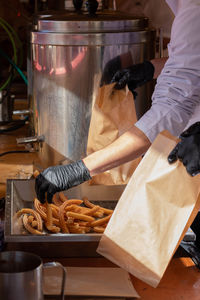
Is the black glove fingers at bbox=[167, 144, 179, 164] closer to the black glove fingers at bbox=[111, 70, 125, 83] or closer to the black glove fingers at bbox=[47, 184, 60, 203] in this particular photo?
the black glove fingers at bbox=[47, 184, 60, 203]

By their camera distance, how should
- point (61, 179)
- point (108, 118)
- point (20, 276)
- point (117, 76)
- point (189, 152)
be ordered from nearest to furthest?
point (20, 276) < point (189, 152) < point (61, 179) < point (108, 118) < point (117, 76)

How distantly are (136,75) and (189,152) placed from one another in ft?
2.10

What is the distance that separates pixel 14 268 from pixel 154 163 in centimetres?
39

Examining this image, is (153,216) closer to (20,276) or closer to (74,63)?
(20,276)

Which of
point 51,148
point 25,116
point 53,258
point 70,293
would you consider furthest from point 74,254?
point 25,116

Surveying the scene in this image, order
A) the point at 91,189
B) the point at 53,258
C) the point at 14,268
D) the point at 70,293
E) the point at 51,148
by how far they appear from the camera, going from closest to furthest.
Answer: the point at 14,268, the point at 70,293, the point at 53,258, the point at 91,189, the point at 51,148

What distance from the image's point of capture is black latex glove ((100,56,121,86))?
171 cm

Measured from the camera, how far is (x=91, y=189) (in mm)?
1518

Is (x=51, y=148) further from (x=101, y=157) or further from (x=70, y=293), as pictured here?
(x=70, y=293)

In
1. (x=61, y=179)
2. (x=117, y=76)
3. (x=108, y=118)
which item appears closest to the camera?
(x=61, y=179)

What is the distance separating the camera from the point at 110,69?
171 cm

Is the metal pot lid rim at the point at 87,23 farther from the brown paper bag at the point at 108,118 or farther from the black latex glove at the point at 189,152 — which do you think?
the black latex glove at the point at 189,152

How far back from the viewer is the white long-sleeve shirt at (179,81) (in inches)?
49.8

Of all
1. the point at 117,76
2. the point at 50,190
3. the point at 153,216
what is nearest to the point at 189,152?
the point at 153,216
